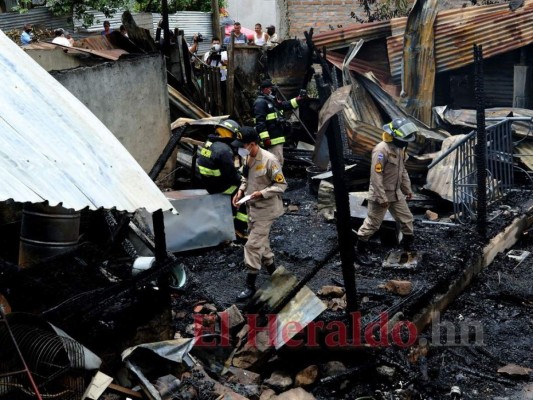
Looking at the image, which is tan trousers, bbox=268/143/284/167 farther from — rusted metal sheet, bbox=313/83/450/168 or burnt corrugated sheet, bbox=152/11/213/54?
burnt corrugated sheet, bbox=152/11/213/54

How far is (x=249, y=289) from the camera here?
739 cm

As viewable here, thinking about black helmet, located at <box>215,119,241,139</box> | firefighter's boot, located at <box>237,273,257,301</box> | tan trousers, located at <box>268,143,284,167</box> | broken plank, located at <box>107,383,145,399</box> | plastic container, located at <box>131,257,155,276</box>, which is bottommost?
firefighter's boot, located at <box>237,273,257,301</box>

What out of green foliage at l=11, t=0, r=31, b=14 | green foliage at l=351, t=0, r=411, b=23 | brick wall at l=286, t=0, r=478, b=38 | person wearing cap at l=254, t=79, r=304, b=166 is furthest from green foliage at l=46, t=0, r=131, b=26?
person wearing cap at l=254, t=79, r=304, b=166

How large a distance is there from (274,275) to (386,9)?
1273cm

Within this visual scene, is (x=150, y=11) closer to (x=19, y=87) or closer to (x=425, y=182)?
(x=425, y=182)

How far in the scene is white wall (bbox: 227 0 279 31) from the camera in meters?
20.8

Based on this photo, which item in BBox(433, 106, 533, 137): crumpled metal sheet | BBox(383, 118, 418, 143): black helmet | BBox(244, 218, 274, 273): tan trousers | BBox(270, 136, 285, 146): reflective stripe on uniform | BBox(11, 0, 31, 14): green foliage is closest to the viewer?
BBox(244, 218, 274, 273): tan trousers

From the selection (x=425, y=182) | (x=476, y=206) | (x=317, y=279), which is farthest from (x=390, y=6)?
(x=317, y=279)

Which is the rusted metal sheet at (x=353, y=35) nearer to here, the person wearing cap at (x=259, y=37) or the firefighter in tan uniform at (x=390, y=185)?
the person wearing cap at (x=259, y=37)

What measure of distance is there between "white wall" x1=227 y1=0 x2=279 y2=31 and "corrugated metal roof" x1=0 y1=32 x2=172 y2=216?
15614 millimetres

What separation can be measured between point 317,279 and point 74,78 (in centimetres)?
432

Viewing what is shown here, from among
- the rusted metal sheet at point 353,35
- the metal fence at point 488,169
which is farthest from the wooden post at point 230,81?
the metal fence at point 488,169

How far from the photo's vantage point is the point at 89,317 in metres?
5.23

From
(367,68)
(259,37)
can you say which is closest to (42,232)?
(367,68)
